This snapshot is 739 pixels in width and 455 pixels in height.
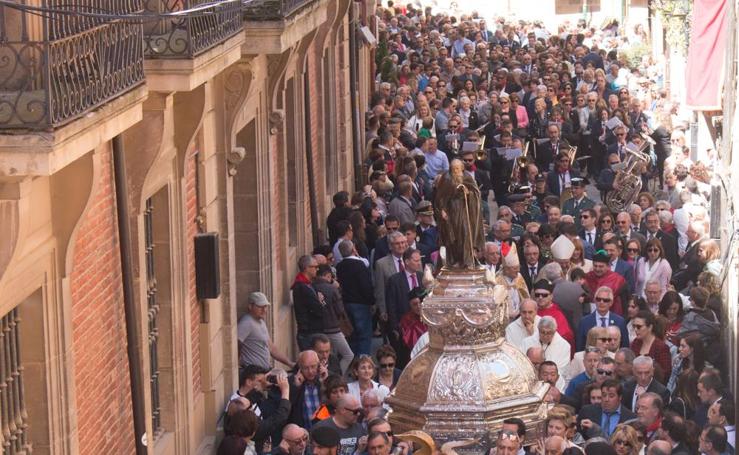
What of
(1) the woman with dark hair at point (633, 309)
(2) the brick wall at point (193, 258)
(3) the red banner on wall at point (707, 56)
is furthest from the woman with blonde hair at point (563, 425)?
(3) the red banner on wall at point (707, 56)

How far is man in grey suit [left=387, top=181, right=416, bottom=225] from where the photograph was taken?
78.5 ft

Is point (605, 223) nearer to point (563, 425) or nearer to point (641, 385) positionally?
point (641, 385)

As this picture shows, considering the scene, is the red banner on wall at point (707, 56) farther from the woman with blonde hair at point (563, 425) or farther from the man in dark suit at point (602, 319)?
the woman with blonde hair at point (563, 425)

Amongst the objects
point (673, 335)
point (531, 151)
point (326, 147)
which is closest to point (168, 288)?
point (673, 335)

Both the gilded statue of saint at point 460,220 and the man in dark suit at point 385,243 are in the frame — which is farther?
the man in dark suit at point 385,243

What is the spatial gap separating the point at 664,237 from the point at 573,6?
154 feet

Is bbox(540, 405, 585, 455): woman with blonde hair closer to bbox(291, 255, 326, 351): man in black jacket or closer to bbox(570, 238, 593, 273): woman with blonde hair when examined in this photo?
bbox(291, 255, 326, 351): man in black jacket

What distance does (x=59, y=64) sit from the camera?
9.75m

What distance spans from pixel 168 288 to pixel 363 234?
8.11m

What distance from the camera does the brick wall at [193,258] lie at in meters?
15.6

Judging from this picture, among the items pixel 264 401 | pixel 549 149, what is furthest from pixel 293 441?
pixel 549 149

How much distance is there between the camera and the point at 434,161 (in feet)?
91.6

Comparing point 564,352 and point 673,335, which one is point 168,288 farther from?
point 673,335

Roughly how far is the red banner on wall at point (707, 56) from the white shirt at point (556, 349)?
6868mm
